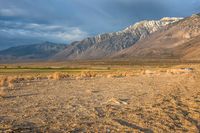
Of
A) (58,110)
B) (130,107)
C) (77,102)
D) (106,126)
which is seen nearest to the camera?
(106,126)

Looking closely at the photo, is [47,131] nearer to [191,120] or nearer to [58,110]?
[58,110]

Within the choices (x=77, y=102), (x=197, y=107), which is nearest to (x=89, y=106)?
(x=77, y=102)

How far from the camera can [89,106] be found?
16.0 meters

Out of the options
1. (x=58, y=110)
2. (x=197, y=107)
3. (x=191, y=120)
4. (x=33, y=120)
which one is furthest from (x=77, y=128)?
(x=197, y=107)

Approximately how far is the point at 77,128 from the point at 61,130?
1.85 feet

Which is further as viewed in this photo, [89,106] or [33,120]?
[89,106]

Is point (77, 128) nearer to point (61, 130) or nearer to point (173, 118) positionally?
point (61, 130)

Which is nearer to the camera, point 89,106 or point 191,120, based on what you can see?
point 191,120

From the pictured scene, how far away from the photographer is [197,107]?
16703 millimetres

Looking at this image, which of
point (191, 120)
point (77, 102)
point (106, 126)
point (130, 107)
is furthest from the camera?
point (77, 102)

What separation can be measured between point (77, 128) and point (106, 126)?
951 millimetres

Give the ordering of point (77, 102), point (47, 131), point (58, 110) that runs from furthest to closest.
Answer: point (77, 102), point (58, 110), point (47, 131)

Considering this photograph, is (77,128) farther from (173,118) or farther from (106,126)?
(173,118)

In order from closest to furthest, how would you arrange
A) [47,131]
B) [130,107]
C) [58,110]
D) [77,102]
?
[47,131] < [58,110] < [130,107] < [77,102]
